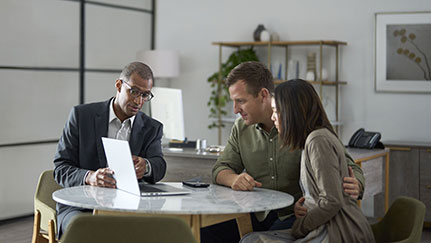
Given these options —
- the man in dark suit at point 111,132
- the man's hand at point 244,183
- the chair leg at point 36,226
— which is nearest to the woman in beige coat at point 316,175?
the man's hand at point 244,183

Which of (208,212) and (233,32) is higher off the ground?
(233,32)

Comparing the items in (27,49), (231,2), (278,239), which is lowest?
(278,239)

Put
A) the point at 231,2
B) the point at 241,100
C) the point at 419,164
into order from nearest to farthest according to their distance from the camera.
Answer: the point at 241,100
the point at 419,164
the point at 231,2

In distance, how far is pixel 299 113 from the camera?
2.63 meters

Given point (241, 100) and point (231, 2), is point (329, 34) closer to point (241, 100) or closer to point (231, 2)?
Result: point (231, 2)

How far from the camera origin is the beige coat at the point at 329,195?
8.07 feet

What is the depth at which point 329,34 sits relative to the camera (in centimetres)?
686

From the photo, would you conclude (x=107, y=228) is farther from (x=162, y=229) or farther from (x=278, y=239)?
(x=278, y=239)

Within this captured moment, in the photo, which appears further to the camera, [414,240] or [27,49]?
[27,49]

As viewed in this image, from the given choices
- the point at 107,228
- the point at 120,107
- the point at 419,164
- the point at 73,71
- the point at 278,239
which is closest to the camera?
the point at 107,228

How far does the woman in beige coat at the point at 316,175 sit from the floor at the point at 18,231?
126 inches

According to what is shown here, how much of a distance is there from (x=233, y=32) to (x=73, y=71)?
192 cm

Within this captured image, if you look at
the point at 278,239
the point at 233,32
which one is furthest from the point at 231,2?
the point at 278,239

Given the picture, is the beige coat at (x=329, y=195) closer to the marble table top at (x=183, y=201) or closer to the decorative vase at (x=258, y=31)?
the marble table top at (x=183, y=201)
